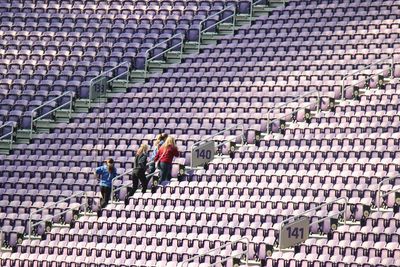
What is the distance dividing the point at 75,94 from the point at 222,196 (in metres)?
6.04

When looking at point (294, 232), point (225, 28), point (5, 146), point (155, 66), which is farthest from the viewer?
point (225, 28)

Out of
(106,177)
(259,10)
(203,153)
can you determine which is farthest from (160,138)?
(259,10)

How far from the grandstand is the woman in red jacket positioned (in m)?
0.31

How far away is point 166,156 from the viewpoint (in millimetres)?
24766

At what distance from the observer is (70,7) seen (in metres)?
31.6

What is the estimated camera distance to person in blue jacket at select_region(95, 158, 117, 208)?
25266 millimetres

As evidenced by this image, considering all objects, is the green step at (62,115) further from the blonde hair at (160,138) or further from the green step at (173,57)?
the blonde hair at (160,138)

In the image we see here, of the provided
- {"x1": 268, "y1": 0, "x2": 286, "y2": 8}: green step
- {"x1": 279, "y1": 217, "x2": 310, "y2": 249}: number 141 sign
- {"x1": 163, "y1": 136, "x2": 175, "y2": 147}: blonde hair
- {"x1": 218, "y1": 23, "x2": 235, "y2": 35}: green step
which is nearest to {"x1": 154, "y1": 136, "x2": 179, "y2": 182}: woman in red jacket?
{"x1": 163, "y1": 136, "x2": 175, "y2": 147}: blonde hair

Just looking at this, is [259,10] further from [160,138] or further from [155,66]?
[160,138]

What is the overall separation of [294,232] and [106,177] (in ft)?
15.0

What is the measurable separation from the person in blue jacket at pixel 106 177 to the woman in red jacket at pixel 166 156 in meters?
0.88

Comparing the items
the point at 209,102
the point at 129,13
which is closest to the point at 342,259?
the point at 209,102

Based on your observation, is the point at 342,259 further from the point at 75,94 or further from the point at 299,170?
the point at 75,94

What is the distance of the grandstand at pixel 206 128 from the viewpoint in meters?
22.7
